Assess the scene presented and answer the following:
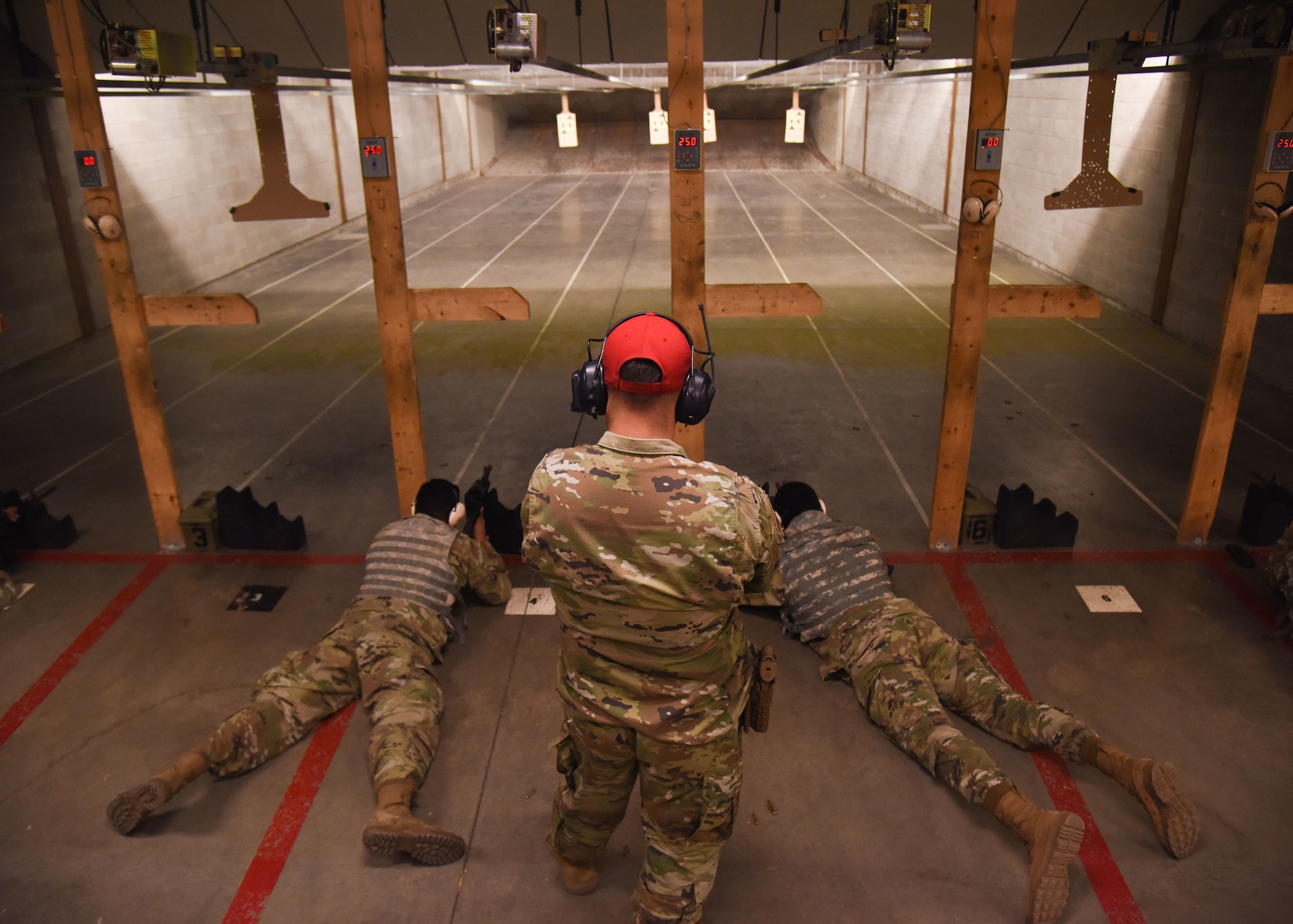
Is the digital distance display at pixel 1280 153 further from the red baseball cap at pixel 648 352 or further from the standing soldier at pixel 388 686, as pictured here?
the standing soldier at pixel 388 686

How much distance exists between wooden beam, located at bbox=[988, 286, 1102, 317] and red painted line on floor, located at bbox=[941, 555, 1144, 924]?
1.41 m

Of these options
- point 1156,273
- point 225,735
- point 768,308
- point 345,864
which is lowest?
point 345,864

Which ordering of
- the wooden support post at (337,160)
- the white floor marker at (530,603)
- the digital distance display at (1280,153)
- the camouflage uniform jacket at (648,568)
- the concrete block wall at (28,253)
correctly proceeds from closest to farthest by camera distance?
the camouflage uniform jacket at (648,568) → the digital distance display at (1280,153) → the white floor marker at (530,603) → the concrete block wall at (28,253) → the wooden support post at (337,160)

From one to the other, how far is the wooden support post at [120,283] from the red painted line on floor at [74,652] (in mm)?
349

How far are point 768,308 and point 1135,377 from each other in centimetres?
505

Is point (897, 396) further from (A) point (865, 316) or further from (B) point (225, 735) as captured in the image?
(B) point (225, 735)

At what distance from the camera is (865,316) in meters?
10.1

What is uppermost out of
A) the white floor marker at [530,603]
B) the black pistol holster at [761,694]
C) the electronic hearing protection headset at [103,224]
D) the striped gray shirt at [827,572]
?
the electronic hearing protection headset at [103,224]

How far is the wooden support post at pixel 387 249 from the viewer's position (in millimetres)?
4230

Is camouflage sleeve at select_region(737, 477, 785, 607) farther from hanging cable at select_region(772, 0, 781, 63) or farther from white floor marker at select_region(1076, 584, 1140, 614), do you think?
hanging cable at select_region(772, 0, 781, 63)

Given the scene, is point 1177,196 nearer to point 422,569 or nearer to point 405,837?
point 422,569

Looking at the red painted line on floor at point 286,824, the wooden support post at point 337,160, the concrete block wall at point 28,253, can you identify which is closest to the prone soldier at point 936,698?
the red painted line on floor at point 286,824

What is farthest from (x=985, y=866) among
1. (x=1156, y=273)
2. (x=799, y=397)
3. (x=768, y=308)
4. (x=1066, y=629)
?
(x=1156, y=273)

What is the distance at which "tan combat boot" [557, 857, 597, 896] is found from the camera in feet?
9.52
